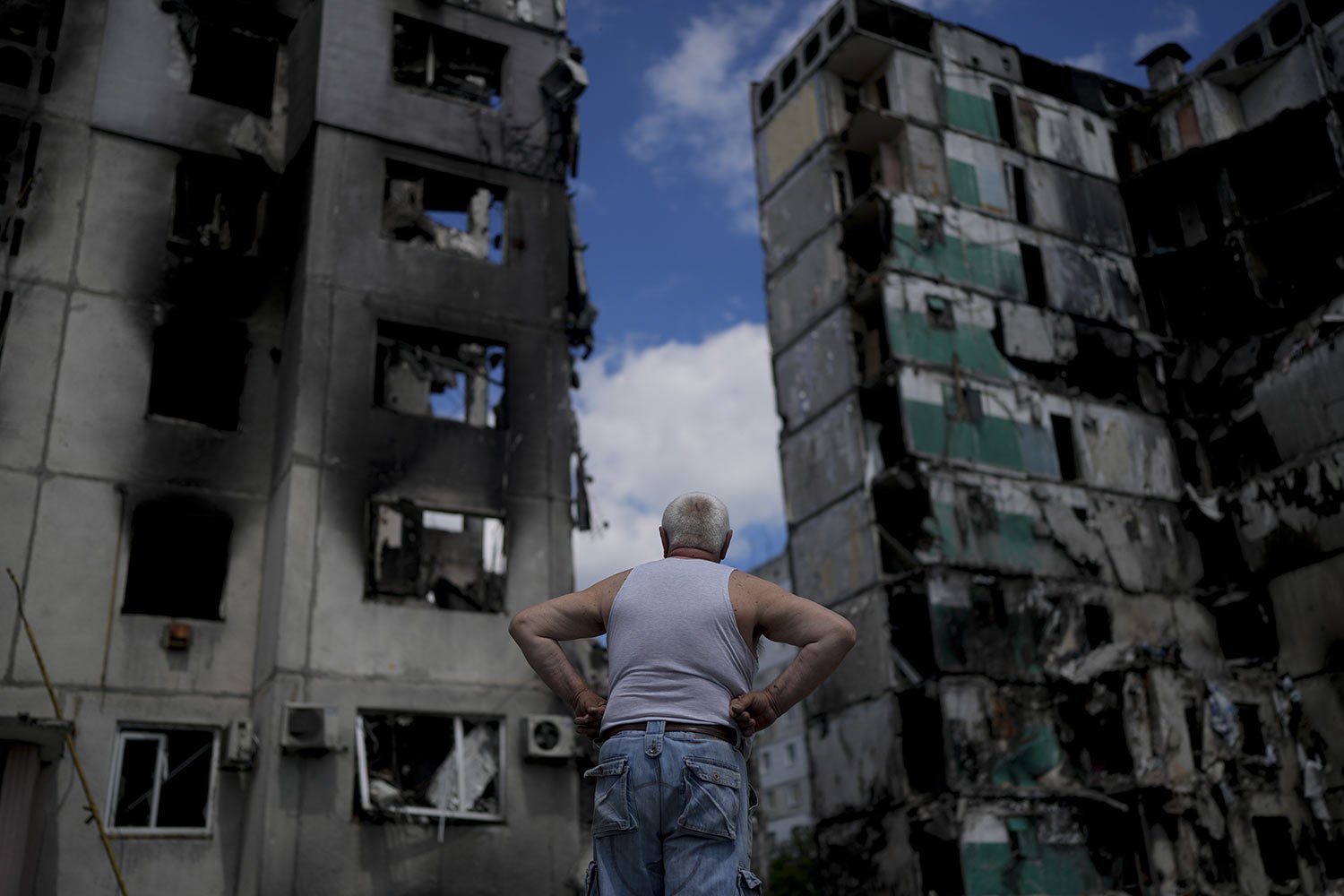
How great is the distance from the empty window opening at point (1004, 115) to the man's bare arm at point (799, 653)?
106ft

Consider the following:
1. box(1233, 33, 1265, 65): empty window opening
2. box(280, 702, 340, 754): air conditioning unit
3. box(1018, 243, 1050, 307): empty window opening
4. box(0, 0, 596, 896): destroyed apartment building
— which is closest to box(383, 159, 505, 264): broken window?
box(0, 0, 596, 896): destroyed apartment building

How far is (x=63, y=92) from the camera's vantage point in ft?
63.8

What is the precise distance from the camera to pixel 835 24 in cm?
3366

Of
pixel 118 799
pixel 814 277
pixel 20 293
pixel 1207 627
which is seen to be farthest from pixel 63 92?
pixel 1207 627

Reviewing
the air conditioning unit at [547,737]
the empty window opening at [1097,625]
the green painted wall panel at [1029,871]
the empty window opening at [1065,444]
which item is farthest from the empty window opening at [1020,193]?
the air conditioning unit at [547,737]

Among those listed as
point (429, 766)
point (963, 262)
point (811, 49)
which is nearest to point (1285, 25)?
point (963, 262)

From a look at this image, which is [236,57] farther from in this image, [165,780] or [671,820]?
[671,820]

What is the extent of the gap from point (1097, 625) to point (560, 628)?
26280 mm

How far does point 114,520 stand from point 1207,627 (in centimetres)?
2438

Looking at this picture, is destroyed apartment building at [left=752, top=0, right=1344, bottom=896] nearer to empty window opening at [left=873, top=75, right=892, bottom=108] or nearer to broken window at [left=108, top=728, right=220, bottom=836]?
empty window opening at [left=873, top=75, right=892, bottom=108]

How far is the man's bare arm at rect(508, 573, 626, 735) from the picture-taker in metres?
4.45

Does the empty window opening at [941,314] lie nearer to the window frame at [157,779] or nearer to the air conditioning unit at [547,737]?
the air conditioning unit at [547,737]

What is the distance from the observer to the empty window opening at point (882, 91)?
33219 mm

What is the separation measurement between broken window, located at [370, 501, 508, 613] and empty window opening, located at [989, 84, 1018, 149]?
64.3 feet
